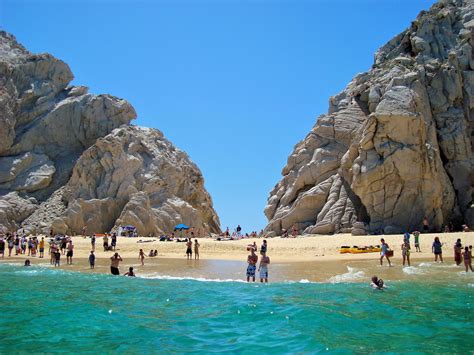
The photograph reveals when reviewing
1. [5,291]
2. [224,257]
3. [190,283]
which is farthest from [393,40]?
[5,291]

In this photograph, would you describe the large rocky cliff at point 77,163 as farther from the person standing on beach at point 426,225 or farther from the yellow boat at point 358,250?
the person standing on beach at point 426,225

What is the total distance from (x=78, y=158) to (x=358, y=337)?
53512 millimetres

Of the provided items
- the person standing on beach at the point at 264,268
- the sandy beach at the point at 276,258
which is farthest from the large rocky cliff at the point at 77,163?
the person standing on beach at the point at 264,268

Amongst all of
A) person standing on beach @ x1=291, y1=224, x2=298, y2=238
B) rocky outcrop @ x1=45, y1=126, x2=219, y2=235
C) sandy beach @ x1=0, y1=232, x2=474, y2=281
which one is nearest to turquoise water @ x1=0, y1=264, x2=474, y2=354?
sandy beach @ x1=0, y1=232, x2=474, y2=281

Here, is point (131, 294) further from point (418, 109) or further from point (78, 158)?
point (78, 158)

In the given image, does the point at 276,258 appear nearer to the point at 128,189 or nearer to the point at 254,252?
the point at 254,252

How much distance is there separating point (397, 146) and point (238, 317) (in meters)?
30.2

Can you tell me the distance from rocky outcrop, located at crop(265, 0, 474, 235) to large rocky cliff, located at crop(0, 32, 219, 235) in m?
12.6

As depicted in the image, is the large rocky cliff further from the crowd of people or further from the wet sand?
the wet sand

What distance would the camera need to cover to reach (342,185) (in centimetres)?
4388

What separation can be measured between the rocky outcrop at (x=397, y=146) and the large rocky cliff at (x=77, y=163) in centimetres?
1256

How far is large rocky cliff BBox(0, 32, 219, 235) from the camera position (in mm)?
51562

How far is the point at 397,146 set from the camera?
39.5 meters

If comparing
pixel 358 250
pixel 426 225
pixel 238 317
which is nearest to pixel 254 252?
pixel 238 317
